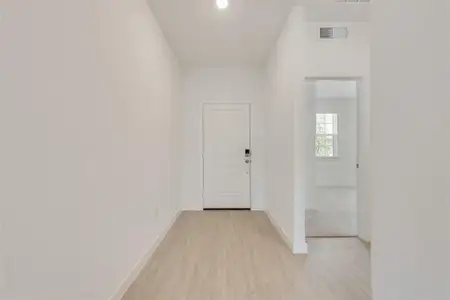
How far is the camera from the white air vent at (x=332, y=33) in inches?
186

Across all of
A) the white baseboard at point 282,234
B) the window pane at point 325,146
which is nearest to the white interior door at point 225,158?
the white baseboard at point 282,234

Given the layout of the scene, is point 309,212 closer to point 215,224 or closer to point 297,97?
point 215,224

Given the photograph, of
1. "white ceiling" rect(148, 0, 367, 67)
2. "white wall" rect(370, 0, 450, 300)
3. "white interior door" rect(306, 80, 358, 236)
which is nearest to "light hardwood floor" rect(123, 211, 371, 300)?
"white wall" rect(370, 0, 450, 300)

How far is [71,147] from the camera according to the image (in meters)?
2.05

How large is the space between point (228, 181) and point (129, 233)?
12.9 feet

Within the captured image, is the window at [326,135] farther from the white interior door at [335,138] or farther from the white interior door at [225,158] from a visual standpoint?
the white interior door at [225,158]

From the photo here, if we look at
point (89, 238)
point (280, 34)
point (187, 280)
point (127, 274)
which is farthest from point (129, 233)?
point (280, 34)

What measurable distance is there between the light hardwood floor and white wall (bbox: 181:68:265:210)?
176cm

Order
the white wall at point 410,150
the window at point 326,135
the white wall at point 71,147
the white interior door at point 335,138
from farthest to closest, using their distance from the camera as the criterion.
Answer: the window at point 326,135
the white interior door at point 335,138
the white wall at point 71,147
the white wall at point 410,150

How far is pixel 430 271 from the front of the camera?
1.35 meters

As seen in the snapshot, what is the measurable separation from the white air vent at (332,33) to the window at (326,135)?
5.02 m

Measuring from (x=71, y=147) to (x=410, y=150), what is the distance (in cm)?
162

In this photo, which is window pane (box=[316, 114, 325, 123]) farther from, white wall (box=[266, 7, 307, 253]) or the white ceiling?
white wall (box=[266, 7, 307, 253])

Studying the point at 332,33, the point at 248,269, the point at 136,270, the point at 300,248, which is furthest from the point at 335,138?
the point at 136,270
